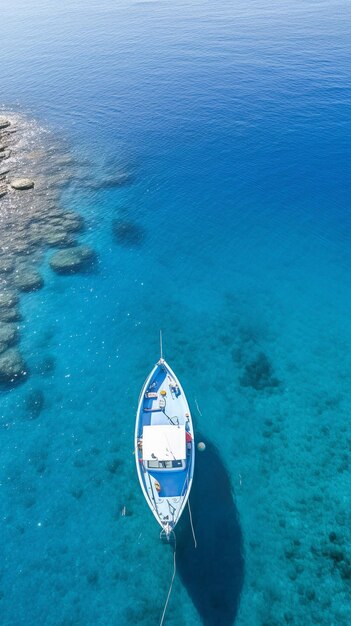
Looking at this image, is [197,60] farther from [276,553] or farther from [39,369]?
[276,553]

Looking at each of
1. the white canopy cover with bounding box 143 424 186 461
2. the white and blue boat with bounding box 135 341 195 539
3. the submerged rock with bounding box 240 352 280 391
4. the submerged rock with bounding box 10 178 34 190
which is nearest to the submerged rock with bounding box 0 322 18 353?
the white and blue boat with bounding box 135 341 195 539

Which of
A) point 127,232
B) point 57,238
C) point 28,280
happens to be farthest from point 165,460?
point 57,238

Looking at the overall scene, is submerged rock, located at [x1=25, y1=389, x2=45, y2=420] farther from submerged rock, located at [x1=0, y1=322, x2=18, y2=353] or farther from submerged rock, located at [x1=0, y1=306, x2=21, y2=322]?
submerged rock, located at [x1=0, y1=306, x2=21, y2=322]

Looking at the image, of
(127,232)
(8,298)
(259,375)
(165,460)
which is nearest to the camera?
(165,460)

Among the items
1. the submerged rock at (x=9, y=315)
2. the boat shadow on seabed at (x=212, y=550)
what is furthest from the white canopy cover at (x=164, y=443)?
the submerged rock at (x=9, y=315)

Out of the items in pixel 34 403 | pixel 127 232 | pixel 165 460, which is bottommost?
pixel 34 403

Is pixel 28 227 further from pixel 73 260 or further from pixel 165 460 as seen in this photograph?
pixel 165 460
